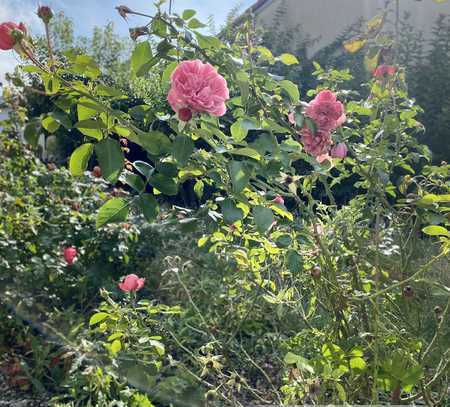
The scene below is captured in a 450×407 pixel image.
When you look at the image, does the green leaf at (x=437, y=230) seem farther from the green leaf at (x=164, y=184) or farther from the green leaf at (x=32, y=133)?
the green leaf at (x=32, y=133)

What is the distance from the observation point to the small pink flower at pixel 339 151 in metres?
1.53

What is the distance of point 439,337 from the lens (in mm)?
1582

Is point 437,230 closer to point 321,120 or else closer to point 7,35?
point 321,120

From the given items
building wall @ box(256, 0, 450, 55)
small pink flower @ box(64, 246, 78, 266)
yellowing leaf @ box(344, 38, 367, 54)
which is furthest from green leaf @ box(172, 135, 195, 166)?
building wall @ box(256, 0, 450, 55)

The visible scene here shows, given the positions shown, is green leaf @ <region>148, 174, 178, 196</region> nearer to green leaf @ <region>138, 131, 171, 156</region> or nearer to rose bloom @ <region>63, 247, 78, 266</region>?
green leaf @ <region>138, 131, 171, 156</region>

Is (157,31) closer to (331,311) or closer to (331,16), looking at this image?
(331,311)

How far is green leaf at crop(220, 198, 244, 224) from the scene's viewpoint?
3.65 ft

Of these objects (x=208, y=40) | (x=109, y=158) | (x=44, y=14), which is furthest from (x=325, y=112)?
(x=44, y=14)

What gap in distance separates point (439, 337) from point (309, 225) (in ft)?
1.62

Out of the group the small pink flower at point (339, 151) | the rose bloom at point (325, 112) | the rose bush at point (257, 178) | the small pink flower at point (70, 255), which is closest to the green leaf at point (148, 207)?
the rose bush at point (257, 178)

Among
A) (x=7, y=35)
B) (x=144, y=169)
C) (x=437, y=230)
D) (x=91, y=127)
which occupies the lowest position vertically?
(x=437, y=230)

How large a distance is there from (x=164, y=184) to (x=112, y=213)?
0.12m

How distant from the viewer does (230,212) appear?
3.74 feet

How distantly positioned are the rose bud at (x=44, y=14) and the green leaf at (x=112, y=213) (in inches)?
16.3
